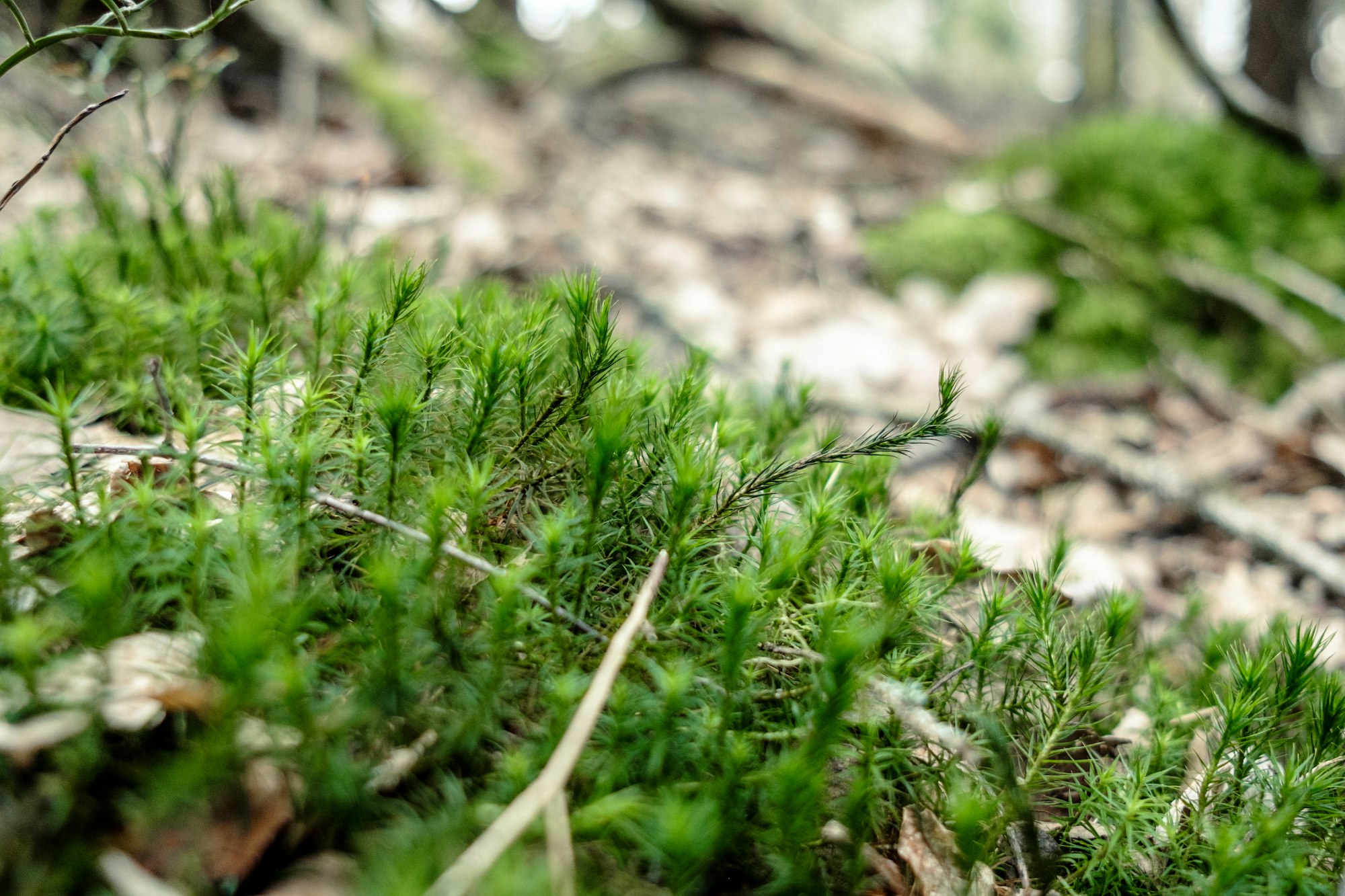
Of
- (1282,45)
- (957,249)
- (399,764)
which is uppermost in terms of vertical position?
(1282,45)

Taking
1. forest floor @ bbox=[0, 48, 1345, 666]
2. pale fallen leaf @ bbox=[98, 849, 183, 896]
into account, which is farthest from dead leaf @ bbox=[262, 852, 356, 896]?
forest floor @ bbox=[0, 48, 1345, 666]

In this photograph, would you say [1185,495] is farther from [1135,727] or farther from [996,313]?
[996,313]

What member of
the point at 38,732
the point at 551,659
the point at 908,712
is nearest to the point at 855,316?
the point at 908,712

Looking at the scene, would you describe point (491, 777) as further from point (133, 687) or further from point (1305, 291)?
point (1305, 291)

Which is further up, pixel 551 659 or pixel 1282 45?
pixel 1282 45

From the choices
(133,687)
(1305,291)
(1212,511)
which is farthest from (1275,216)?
(133,687)

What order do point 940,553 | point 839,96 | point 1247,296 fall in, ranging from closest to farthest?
point 940,553
point 1247,296
point 839,96
